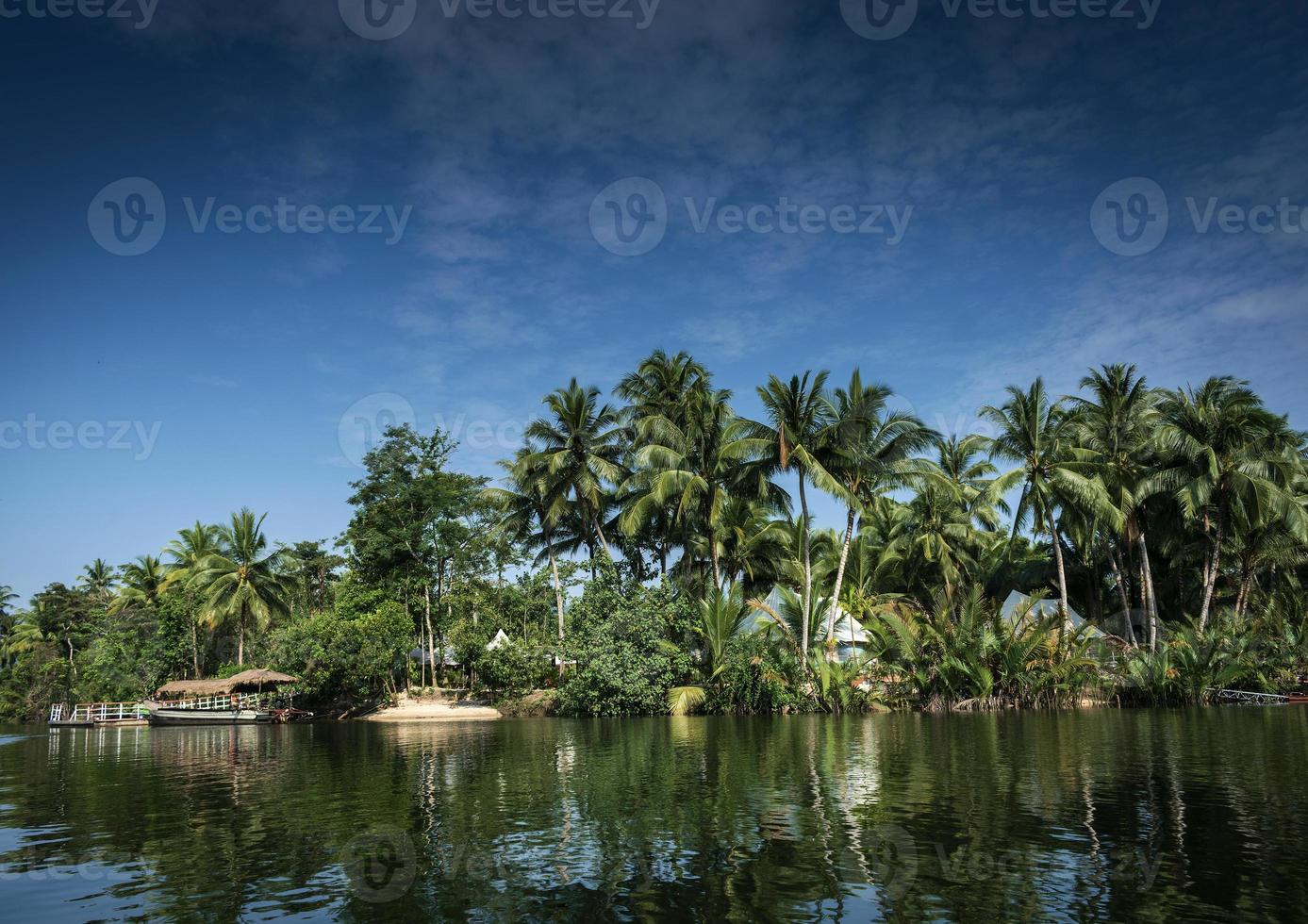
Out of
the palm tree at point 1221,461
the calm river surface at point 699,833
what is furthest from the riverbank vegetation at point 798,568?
the calm river surface at point 699,833

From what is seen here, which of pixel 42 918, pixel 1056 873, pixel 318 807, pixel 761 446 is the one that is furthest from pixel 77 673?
pixel 1056 873

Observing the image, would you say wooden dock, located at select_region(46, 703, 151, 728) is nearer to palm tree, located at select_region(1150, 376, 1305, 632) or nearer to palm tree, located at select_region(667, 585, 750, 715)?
palm tree, located at select_region(667, 585, 750, 715)

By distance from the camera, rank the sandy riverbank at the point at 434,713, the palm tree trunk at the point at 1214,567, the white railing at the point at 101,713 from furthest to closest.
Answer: the white railing at the point at 101,713
the sandy riverbank at the point at 434,713
the palm tree trunk at the point at 1214,567

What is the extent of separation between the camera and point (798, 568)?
4553 centimetres

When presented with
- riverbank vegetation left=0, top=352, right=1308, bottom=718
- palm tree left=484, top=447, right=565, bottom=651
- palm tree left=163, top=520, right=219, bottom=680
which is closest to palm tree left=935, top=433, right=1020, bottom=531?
riverbank vegetation left=0, top=352, right=1308, bottom=718

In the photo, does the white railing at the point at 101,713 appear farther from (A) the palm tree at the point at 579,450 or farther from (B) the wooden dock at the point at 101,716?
(A) the palm tree at the point at 579,450

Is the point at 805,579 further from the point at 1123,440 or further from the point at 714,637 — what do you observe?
the point at 1123,440

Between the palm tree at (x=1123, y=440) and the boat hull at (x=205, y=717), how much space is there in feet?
156

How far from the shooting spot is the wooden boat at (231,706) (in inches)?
1849

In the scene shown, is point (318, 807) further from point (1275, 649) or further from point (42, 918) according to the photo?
point (1275, 649)

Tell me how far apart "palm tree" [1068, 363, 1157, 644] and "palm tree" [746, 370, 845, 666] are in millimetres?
14451

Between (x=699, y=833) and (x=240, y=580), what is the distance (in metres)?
53.6

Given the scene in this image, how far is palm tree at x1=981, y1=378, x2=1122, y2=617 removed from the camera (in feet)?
129

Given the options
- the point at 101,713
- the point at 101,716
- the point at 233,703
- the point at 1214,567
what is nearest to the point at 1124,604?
the point at 1214,567
